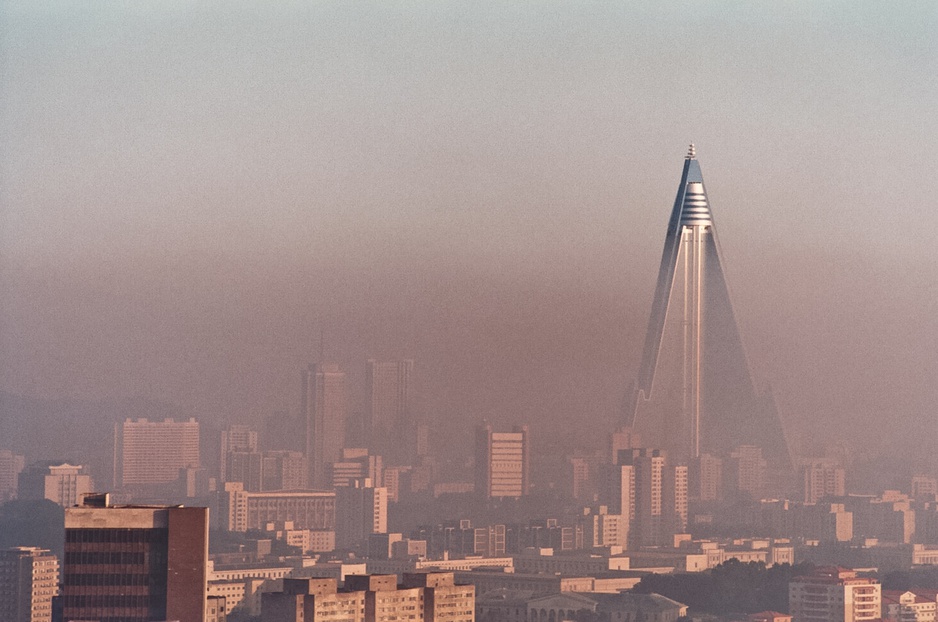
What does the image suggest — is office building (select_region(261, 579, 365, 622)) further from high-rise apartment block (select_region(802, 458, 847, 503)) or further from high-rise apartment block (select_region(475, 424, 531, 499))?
high-rise apartment block (select_region(802, 458, 847, 503))

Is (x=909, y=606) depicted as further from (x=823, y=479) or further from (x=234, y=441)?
(x=234, y=441)

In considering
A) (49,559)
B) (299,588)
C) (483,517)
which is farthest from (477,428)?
(299,588)

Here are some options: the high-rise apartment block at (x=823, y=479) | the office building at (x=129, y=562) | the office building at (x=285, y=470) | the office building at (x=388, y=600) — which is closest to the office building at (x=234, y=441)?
the office building at (x=285, y=470)

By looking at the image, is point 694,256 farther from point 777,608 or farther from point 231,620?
point 231,620

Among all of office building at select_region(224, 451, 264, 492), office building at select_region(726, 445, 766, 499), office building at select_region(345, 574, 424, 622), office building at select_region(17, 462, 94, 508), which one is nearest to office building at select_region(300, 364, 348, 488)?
office building at select_region(224, 451, 264, 492)

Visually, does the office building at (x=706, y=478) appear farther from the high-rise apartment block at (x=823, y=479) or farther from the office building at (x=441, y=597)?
the office building at (x=441, y=597)
